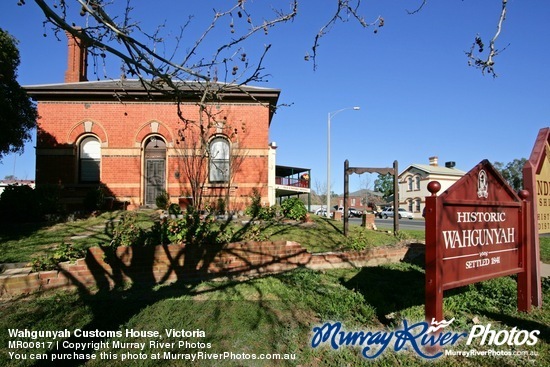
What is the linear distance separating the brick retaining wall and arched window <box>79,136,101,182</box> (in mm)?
12728

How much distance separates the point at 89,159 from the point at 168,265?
13416mm

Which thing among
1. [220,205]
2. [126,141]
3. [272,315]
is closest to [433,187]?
[272,315]

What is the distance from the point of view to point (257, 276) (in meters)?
6.75

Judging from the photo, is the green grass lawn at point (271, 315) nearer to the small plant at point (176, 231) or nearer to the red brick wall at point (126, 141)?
the small plant at point (176, 231)

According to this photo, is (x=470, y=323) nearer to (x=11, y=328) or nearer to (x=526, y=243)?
(x=526, y=243)

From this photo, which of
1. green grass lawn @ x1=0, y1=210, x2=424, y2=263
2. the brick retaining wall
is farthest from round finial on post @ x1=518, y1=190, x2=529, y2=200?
green grass lawn @ x1=0, y1=210, x2=424, y2=263

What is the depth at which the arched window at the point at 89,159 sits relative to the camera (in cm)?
1720

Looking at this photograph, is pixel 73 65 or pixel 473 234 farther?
pixel 73 65

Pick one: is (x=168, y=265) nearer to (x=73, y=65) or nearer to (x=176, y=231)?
(x=176, y=231)

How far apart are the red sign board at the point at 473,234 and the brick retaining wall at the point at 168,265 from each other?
11.7 ft

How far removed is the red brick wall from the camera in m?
16.9

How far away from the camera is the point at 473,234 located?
14.1 ft

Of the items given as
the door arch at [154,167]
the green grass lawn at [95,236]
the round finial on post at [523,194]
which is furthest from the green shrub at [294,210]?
the round finial on post at [523,194]

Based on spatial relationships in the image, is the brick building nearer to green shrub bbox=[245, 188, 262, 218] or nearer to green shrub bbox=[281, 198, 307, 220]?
green shrub bbox=[245, 188, 262, 218]
